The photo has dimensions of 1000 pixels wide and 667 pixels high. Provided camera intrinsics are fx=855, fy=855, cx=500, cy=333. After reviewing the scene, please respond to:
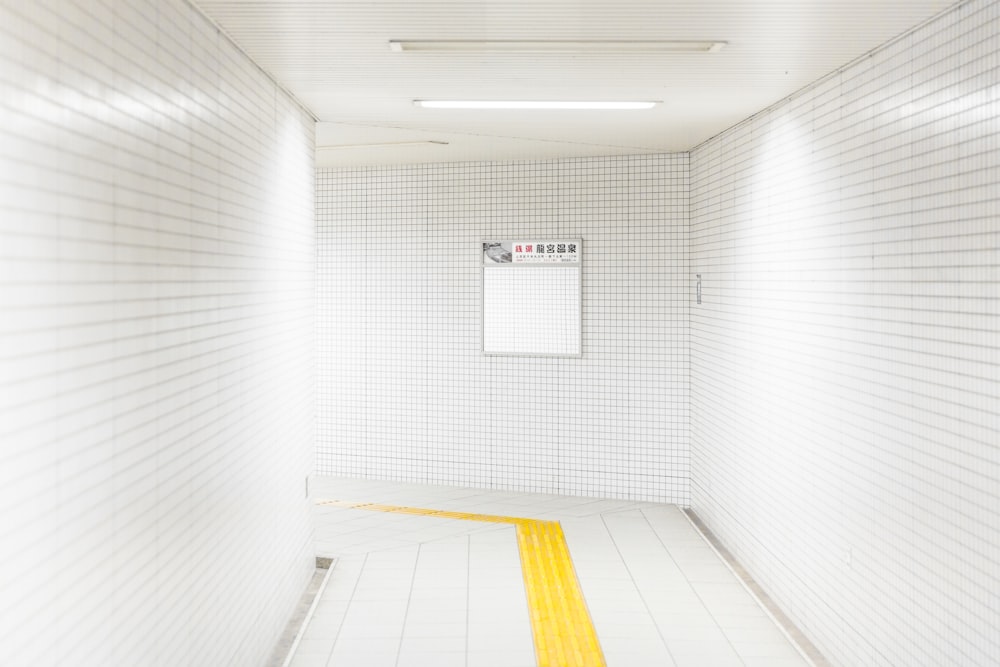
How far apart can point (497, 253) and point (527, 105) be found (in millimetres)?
2831

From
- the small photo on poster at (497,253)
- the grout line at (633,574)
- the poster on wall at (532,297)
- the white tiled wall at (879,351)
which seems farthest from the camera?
the small photo on poster at (497,253)

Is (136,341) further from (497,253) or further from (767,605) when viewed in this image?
(497,253)

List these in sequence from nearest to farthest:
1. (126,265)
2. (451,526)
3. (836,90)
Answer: (126,265), (836,90), (451,526)

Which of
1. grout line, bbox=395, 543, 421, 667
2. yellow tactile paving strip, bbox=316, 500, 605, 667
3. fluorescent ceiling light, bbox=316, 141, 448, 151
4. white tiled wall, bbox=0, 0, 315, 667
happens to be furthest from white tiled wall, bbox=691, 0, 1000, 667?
white tiled wall, bbox=0, 0, 315, 667

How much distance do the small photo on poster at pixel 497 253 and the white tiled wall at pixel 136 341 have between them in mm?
3616

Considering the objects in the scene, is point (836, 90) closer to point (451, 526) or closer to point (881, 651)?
point (881, 651)

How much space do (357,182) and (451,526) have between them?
362 centimetres

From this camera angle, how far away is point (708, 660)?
450cm

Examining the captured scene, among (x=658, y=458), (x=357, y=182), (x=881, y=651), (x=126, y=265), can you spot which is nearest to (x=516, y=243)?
(x=357, y=182)

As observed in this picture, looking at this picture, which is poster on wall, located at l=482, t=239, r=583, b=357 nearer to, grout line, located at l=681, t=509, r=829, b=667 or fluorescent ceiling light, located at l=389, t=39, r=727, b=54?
grout line, located at l=681, t=509, r=829, b=667

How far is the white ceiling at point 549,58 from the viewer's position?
342 centimetres

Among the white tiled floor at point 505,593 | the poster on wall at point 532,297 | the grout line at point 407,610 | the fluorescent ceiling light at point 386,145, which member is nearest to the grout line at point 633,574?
the white tiled floor at point 505,593

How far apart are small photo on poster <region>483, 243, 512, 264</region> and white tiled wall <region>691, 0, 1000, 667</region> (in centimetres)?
252

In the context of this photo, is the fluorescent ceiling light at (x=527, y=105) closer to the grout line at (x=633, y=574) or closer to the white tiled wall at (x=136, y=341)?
the white tiled wall at (x=136, y=341)
